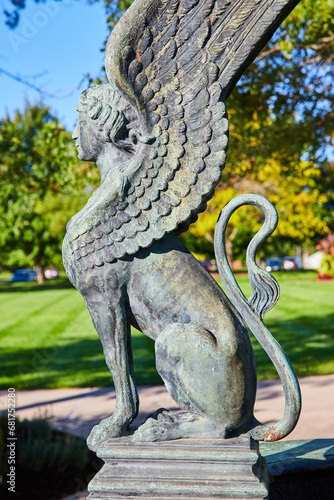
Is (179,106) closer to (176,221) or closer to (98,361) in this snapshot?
(176,221)

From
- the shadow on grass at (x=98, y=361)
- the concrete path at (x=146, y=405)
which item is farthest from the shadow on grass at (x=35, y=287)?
the concrete path at (x=146, y=405)

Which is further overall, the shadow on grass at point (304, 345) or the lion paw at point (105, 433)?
the shadow on grass at point (304, 345)

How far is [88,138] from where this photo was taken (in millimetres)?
2676

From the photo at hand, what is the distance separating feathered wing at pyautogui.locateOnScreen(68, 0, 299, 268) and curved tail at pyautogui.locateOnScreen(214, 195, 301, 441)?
Answer: 0.77ft

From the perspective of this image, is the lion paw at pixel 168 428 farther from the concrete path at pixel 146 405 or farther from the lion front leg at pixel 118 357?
the concrete path at pixel 146 405

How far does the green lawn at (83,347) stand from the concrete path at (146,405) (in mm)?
503

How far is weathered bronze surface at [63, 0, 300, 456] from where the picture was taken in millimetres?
2441

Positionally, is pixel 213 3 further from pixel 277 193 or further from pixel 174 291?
pixel 277 193

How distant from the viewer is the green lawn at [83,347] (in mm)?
7945

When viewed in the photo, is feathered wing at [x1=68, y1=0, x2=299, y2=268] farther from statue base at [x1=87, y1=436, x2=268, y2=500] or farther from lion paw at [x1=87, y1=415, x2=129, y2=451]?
statue base at [x1=87, y1=436, x2=268, y2=500]

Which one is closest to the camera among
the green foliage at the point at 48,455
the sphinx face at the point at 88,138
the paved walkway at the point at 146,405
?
the sphinx face at the point at 88,138

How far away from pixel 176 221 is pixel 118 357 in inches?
29.7

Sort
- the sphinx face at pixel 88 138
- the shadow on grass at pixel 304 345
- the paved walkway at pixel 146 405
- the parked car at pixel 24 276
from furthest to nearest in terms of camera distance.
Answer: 1. the parked car at pixel 24 276
2. the shadow on grass at pixel 304 345
3. the paved walkway at pixel 146 405
4. the sphinx face at pixel 88 138

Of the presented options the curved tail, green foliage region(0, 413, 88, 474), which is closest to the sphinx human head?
the curved tail
